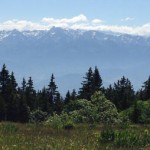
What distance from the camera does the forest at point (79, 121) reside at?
13312mm

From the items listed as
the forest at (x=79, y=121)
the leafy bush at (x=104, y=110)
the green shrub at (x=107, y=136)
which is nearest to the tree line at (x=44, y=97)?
the forest at (x=79, y=121)

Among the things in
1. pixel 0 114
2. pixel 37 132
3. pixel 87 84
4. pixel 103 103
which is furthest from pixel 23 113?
pixel 37 132

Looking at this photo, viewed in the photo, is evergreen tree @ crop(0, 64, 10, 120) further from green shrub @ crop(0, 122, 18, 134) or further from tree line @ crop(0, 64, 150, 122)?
green shrub @ crop(0, 122, 18, 134)

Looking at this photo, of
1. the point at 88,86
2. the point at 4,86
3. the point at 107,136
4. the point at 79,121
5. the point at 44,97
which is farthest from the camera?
the point at 44,97

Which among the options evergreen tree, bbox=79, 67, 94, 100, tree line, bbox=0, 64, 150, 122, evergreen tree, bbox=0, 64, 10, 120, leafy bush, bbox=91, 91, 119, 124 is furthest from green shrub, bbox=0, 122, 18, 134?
evergreen tree, bbox=79, 67, 94, 100

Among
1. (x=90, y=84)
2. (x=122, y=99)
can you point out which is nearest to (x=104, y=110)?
(x=90, y=84)

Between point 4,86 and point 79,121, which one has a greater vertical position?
point 4,86

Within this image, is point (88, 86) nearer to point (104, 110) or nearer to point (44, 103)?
point (44, 103)

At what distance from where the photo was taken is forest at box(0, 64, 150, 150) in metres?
13.3

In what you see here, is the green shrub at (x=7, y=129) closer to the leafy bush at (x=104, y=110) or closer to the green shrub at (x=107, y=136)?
the green shrub at (x=107, y=136)

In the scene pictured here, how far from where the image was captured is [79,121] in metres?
27.8

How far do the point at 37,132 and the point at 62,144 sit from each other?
3.50 m

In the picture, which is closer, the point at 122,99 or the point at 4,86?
the point at 4,86

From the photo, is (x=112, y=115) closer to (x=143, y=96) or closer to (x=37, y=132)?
(x=37, y=132)
